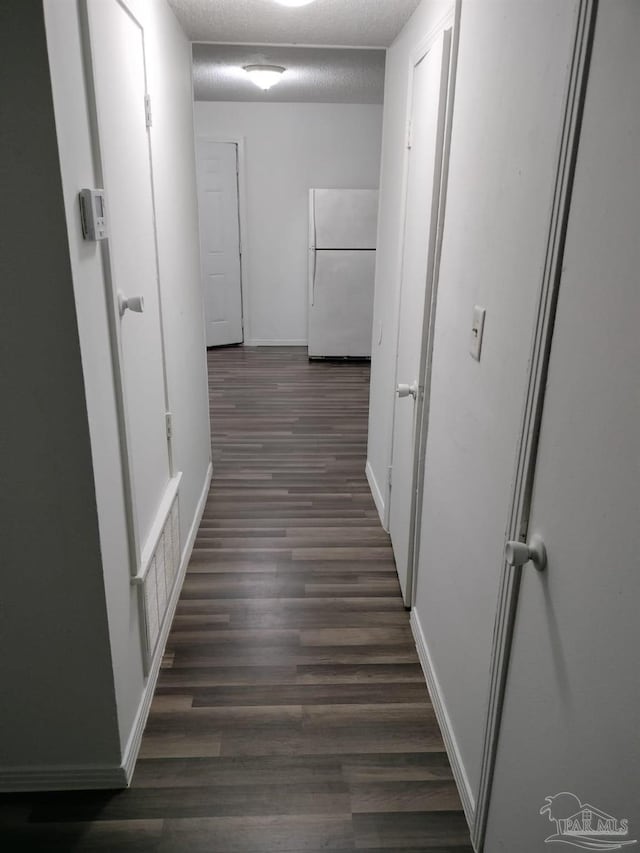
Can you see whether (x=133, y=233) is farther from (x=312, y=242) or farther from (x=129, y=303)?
(x=312, y=242)

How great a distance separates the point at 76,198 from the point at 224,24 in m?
1.97

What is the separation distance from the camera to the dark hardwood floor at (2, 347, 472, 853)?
5.36 feet

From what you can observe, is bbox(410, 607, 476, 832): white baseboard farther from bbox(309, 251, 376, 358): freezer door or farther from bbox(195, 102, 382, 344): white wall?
bbox(195, 102, 382, 344): white wall

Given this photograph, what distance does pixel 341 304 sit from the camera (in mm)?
6305

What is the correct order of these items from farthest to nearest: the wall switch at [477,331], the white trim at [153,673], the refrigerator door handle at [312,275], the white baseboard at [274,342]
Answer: the white baseboard at [274,342], the refrigerator door handle at [312,275], the white trim at [153,673], the wall switch at [477,331]

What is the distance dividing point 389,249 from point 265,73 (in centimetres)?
222

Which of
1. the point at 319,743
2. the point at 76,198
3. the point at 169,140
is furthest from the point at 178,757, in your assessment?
the point at 169,140

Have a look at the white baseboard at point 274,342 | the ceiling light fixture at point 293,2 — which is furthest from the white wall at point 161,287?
the white baseboard at point 274,342

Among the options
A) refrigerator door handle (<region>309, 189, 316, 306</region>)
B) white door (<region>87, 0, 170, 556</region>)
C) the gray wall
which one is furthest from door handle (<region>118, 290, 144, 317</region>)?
refrigerator door handle (<region>309, 189, 316, 306</region>)

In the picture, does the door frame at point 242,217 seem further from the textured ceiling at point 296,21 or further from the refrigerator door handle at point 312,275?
the textured ceiling at point 296,21

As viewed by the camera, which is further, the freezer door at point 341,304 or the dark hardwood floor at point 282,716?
the freezer door at point 341,304

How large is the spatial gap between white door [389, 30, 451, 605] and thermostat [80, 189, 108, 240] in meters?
1.12

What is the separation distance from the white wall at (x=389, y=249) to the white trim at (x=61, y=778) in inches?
69.8

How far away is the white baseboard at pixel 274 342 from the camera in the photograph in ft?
23.1
